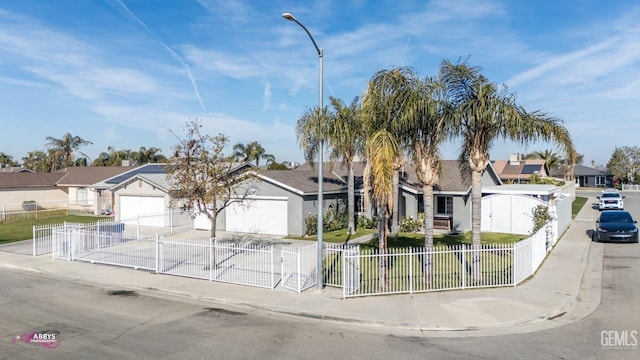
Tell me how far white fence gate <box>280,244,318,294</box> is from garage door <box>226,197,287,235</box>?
994 centimetres

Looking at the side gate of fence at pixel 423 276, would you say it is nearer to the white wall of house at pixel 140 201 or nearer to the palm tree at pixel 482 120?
the palm tree at pixel 482 120

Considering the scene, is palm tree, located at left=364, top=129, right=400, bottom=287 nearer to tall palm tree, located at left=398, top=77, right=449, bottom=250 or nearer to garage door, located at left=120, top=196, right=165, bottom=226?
tall palm tree, located at left=398, top=77, right=449, bottom=250

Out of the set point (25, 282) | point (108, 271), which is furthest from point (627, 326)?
point (25, 282)

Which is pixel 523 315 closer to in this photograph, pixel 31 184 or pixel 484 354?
pixel 484 354

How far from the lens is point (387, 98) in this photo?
12.4 m

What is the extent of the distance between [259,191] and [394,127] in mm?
13482

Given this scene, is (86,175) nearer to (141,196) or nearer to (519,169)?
(141,196)

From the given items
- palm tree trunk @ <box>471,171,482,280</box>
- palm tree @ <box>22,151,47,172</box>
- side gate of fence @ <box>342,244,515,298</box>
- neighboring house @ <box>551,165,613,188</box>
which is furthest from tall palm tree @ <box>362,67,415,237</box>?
neighboring house @ <box>551,165,613,188</box>

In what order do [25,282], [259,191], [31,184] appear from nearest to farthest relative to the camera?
[25,282] → [259,191] → [31,184]

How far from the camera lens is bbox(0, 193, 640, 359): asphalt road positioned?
786 cm

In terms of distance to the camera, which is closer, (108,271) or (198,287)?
(198,287)

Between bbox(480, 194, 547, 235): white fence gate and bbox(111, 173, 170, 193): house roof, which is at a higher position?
bbox(111, 173, 170, 193): house roof

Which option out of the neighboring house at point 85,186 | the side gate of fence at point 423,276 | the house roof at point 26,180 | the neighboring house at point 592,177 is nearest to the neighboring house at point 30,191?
the house roof at point 26,180

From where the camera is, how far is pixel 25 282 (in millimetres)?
13875
